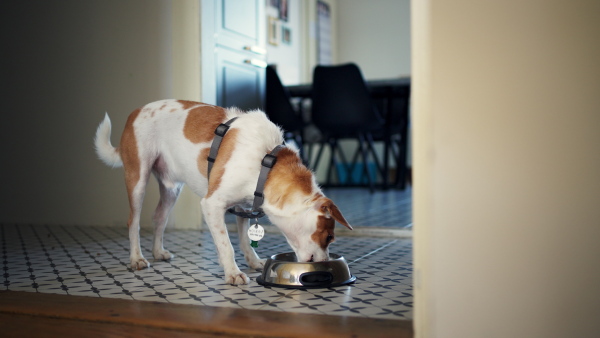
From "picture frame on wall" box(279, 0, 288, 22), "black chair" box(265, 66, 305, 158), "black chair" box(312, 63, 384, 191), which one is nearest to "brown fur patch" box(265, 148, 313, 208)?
"black chair" box(265, 66, 305, 158)

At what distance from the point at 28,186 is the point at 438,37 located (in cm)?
342

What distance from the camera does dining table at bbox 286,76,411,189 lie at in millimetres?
5160

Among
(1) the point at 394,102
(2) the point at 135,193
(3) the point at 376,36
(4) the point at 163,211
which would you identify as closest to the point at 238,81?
(4) the point at 163,211

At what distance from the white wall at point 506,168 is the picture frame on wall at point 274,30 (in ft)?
19.4

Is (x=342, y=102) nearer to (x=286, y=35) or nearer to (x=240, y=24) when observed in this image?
(x=240, y=24)

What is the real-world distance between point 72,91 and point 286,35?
4.13 meters

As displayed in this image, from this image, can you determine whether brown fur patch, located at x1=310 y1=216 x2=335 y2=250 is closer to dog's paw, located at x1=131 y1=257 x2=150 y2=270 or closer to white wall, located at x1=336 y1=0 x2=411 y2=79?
dog's paw, located at x1=131 y1=257 x2=150 y2=270

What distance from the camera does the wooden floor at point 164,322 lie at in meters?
1.43

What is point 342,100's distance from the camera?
499 centimetres

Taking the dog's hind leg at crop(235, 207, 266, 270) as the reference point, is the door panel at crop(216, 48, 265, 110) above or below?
above

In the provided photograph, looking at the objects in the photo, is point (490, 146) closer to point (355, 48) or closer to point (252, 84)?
point (252, 84)

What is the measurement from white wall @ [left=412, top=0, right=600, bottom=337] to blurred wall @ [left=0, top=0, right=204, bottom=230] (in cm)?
246

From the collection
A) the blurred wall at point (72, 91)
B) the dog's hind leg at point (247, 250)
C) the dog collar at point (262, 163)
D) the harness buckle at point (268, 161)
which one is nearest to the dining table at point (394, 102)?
the blurred wall at point (72, 91)

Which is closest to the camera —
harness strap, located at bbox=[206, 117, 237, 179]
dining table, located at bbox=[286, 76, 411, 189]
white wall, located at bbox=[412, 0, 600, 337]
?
white wall, located at bbox=[412, 0, 600, 337]
